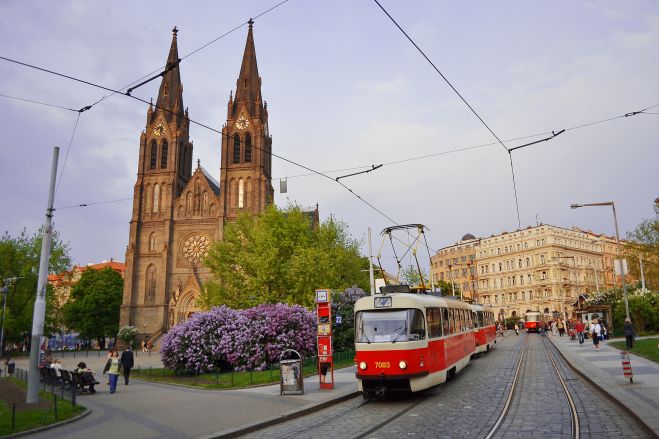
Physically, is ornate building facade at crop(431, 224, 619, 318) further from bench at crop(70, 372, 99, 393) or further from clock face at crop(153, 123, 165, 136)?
bench at crop(70, 372, 99, 393)

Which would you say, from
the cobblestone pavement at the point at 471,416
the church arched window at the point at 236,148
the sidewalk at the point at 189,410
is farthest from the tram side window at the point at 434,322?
the church arched window at the point at 236,148

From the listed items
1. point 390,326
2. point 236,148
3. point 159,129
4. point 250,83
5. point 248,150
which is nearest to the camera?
point 390,326

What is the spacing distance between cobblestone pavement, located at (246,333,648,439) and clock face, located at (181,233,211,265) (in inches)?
1943

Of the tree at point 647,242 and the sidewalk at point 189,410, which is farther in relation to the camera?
the tree at point 647,242

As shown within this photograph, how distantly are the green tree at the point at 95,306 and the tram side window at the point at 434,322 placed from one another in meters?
61.7

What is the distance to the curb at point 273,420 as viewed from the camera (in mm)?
9320

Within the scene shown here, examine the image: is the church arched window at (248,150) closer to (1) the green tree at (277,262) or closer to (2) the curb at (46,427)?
(1) the green tree at (277,262)

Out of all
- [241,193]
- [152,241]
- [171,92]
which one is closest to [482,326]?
[241,193]

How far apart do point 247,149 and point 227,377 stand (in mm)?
47443

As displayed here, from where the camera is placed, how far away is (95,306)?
65.8 metres

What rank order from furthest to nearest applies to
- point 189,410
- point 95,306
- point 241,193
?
point 95,306 → point 241,193 → point 189,410

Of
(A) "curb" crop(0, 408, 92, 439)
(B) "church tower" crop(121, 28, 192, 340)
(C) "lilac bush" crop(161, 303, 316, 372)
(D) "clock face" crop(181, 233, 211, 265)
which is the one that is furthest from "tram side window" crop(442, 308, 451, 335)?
(B) "church tower" crop(121, 28, 192, 340)

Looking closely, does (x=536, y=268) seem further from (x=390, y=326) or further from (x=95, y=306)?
(x=390, y=326)

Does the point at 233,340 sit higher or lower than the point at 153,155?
lower
